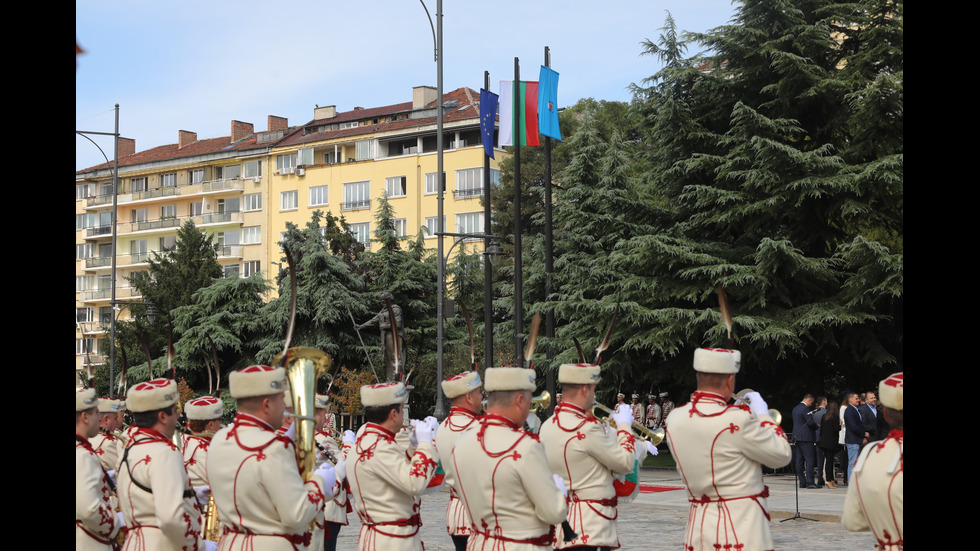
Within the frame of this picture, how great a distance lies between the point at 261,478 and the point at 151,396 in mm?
1445

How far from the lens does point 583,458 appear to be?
332 inches

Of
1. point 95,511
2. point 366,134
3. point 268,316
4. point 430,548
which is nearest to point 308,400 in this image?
point 95,511

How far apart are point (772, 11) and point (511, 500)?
2664 cm

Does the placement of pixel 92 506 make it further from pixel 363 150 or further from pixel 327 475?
pixel 363 150

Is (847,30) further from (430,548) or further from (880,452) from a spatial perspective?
(880,452)

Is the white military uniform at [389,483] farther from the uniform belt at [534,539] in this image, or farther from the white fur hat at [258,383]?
the white fur hat at [258,383]

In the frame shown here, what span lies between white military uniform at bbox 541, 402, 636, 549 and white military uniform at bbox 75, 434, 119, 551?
316 cm

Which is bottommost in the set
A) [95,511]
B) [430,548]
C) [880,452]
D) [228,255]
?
[430,548]

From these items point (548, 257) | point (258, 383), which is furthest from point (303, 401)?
point (548, 257)

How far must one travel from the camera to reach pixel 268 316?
4753cm

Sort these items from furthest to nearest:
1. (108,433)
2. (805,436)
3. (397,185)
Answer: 1. (397,185)
2. (805,436)
3. (108,433)

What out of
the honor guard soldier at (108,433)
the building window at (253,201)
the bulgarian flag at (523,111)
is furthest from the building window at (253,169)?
the honor guard soldier at (108,433)

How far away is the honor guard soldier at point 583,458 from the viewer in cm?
838

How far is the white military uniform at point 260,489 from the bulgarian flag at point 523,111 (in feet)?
81.1
